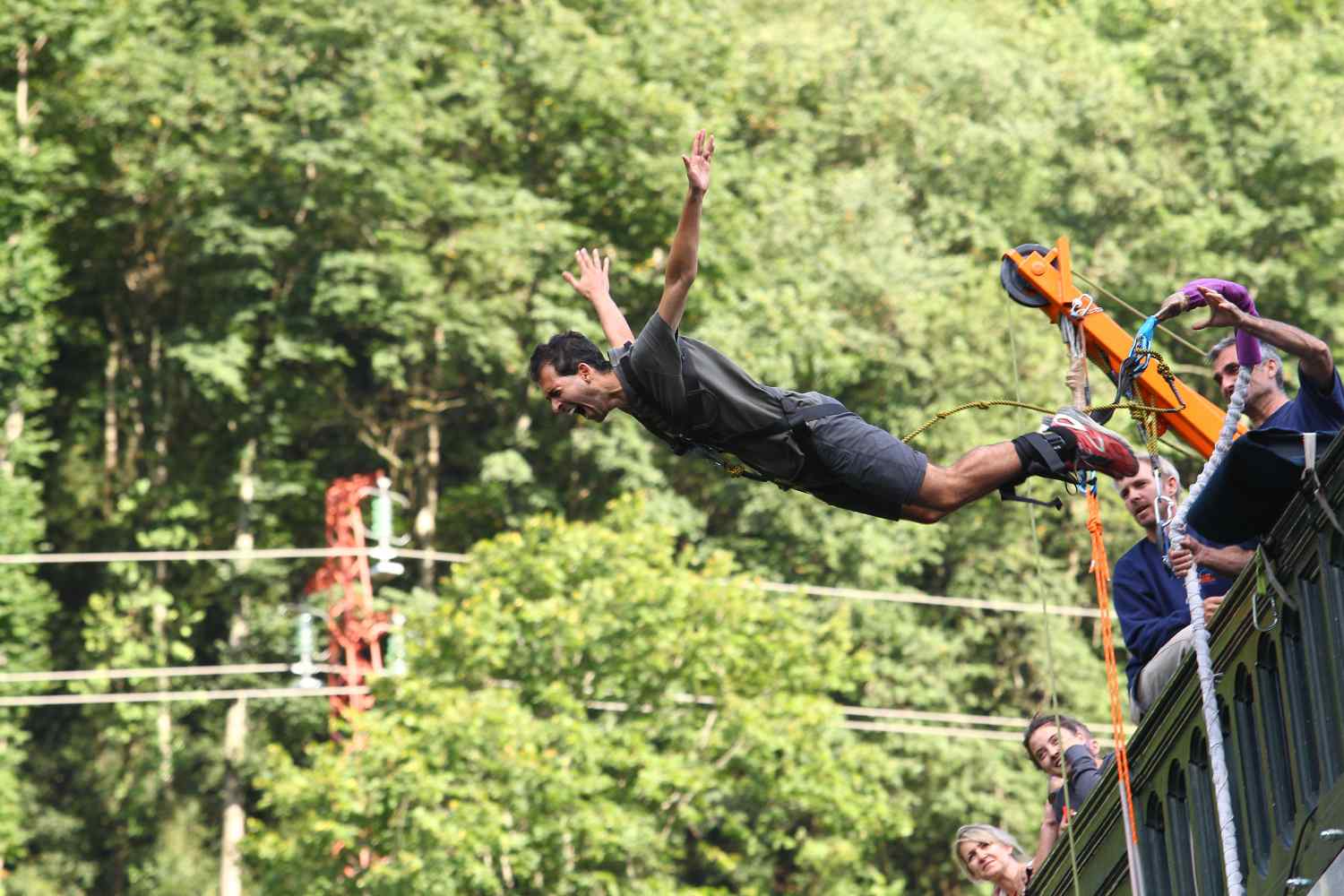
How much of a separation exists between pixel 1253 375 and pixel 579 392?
79.3 inches

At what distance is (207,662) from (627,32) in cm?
1013

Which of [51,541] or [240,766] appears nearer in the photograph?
[240,766]

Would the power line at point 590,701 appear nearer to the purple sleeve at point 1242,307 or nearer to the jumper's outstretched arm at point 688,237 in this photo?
the jumper's outstretched arm at point 688,237

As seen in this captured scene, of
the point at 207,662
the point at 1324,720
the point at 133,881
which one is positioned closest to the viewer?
the point at 1324,720

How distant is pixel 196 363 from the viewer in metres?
27.5

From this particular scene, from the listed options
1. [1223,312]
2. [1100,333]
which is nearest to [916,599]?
[1100,333]

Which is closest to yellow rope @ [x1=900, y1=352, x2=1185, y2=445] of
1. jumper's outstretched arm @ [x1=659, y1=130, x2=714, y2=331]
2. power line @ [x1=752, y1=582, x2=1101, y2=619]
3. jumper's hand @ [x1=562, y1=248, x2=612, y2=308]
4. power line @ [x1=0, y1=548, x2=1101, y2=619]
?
jumper's outstretched arm @ [x1=659, y1=130, x2=714, y2=331]

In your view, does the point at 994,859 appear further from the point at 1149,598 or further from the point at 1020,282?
the point at 1020,282

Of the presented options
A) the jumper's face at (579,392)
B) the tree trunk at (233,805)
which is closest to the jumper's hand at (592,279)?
the jumper's face at (579,392)

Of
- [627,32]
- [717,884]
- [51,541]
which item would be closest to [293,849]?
[717,884]

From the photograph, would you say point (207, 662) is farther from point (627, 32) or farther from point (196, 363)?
point (627, 32)

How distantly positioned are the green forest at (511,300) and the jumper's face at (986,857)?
15.0 meters

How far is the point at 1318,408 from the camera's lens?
6227mm

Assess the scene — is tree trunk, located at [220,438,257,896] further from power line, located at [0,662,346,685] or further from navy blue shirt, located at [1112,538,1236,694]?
navy blue shirt, located at [1112,538,1236,694]
